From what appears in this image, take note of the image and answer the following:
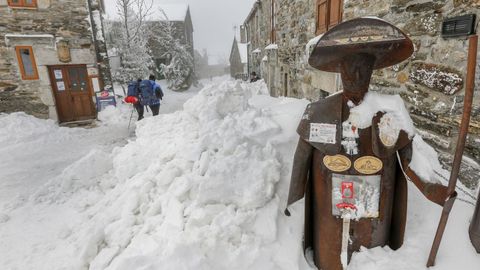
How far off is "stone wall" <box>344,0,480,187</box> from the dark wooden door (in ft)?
33.0

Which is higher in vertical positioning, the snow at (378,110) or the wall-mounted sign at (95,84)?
the snow at (378,110)

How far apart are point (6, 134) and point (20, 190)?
3.90 m

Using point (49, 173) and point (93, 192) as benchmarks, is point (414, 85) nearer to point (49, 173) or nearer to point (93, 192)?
point (93, 192)

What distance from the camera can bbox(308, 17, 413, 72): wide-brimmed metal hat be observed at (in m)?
1.50

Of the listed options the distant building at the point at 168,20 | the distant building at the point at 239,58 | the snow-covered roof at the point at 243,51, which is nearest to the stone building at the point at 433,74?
the distant building at the point at 168,20

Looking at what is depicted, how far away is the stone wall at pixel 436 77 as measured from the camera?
2113mm

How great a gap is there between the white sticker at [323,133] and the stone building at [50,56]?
10.1m

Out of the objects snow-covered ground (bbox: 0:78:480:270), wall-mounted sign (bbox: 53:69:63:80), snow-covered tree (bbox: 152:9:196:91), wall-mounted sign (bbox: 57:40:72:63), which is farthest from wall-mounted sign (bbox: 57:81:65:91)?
snow-covered tree (bbox: 152:9:196:91)

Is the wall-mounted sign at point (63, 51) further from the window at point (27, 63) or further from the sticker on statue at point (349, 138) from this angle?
the sticker on statue at point (349, 138)

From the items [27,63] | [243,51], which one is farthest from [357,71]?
[243,51]

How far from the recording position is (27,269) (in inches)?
114

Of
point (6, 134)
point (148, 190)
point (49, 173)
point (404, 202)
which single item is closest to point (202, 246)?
point (148, 190)

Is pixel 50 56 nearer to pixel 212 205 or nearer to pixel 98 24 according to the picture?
pixel 98 24

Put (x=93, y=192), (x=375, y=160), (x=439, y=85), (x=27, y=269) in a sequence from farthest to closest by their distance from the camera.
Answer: (x=93, y=192)
(x=27, y=269)
(x=439, y=85)
(x=375, y=160)
